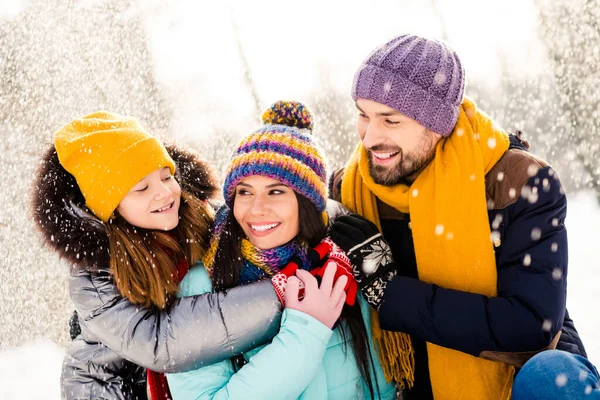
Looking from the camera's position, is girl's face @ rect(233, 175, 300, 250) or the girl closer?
the girl

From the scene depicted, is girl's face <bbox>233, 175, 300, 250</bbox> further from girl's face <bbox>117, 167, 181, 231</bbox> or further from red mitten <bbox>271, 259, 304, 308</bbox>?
girl's face <bbox>117, 167, 181, 231</bbox>

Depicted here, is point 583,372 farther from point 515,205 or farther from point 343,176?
point 343,176

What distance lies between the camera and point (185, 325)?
5.92ft

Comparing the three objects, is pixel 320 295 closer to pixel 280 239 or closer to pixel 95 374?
pixel 280 239

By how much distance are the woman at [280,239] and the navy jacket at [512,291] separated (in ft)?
0.69

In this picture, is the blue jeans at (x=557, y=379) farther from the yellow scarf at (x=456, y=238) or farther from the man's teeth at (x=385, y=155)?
the man's teeth at (x=385, y=155)

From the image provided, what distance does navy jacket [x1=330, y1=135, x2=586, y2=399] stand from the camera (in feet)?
6.01

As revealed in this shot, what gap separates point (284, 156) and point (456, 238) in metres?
0.75

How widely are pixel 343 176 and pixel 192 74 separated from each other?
7.92m

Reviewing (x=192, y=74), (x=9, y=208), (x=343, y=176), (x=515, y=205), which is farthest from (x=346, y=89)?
(x=515, y=205)

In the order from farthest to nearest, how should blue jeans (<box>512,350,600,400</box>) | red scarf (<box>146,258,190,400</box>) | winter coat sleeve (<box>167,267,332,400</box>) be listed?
red scarf (<box>146,258,190,400</box>)
winter coat sleeve (<box>167,267,332,400</box>)
blue jeans (<box>512,350,600,400</box>)

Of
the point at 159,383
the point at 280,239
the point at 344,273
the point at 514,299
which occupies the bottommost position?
the point at 159,383

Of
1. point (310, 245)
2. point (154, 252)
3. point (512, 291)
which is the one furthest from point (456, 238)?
point (154, 252)

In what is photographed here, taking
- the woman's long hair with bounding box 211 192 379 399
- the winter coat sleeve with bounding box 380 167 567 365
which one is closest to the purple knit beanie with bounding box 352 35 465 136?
the winter coat sleeve with bounding box 380 167 567 365
